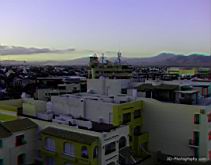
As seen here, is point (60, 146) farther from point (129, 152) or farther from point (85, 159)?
point (129, 152)

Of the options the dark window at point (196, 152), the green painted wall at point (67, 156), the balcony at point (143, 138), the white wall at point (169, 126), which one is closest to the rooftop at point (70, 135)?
the green painted wall at point (67, 156)

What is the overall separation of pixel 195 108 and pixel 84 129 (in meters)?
10.5

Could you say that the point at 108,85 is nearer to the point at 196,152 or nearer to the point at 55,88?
the point at 196,152

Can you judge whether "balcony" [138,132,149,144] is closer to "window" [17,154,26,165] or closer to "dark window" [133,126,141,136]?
"dark window" [133,126,141,136]

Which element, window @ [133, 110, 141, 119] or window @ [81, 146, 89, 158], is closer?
window @ [81, 146, 89, 158]

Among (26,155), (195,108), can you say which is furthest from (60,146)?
(195,108)

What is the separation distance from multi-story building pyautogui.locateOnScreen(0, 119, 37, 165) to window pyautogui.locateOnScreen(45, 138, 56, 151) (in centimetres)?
178

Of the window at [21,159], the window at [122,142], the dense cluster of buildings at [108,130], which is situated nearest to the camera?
the dense cluster of buildings at [108,130]

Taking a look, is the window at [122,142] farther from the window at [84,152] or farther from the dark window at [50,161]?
the dark window at [50,161]

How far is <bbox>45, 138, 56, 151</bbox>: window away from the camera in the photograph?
23.4m

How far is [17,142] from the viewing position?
77.5 feet

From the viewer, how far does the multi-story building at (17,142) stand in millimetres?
22484

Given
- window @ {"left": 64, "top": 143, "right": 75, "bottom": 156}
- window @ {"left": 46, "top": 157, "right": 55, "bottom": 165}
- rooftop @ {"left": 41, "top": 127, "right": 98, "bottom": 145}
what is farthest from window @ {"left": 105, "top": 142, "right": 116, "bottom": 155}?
window @ {"left": 46, "top": 157, "right": 55, "bottom": 165}

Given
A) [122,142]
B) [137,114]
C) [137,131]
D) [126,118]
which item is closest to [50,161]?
[122,142]
